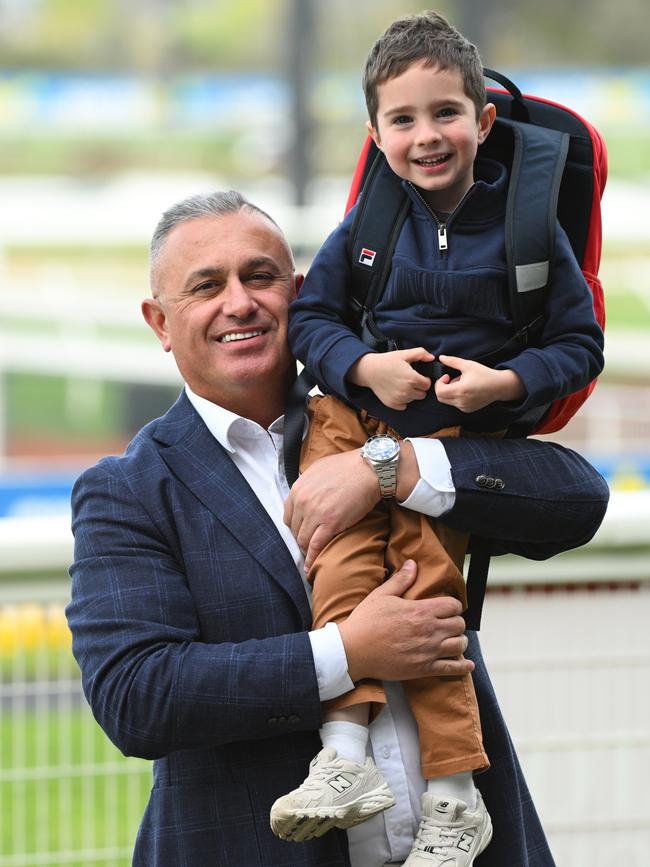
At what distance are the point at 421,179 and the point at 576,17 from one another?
31.3 m

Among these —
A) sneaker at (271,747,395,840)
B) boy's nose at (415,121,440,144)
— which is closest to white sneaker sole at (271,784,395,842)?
sneaker at (271,747,395,840)

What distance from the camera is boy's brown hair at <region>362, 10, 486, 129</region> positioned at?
6.33 feet

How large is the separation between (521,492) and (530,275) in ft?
1.06

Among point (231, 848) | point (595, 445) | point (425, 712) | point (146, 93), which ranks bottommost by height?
point (231, 848)

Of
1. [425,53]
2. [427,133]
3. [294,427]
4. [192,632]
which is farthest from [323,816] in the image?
[425,53]

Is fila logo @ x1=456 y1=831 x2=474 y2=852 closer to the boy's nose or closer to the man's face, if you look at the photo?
the man's face

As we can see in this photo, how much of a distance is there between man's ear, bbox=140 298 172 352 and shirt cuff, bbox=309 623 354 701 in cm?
62

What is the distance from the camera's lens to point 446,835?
1.87m

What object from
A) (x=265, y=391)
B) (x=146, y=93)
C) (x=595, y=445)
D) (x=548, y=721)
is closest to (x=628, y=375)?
(x=595, y=445)

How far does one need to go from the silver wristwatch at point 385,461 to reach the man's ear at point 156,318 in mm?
468

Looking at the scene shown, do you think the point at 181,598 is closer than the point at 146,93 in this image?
Yes

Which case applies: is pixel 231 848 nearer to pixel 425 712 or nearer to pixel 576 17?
pixel 425 712

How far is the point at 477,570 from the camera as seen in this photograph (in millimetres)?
2080

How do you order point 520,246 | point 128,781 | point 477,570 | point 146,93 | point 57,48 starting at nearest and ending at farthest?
1. point 520,246
2. point 477,570
3. point 128,781
4. point 146,93
5. point 57,48
